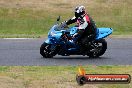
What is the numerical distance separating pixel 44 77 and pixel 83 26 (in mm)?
5587

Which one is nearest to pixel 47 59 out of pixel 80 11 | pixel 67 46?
pixel 67 46

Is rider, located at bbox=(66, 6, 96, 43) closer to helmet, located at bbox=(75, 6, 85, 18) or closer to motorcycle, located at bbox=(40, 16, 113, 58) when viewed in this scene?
helmet, located at bbox=(75, 6, 85, 18)

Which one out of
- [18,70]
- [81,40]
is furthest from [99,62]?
[18,70]

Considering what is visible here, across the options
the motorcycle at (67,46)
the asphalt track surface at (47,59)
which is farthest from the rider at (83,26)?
the asphalt track surface at (47,59)

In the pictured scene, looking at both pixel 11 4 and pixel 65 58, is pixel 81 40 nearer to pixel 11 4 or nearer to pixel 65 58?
pixel 65 58

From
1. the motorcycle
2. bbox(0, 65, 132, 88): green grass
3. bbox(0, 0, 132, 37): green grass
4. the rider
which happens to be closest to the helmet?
the rider

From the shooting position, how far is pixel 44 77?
11648 millimetres

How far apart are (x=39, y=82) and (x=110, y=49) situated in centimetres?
946

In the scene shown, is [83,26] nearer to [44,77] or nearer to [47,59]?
[47,59]

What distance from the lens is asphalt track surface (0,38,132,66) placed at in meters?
15.8

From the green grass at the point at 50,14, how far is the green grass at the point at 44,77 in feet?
56.9

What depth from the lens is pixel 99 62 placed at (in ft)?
52.9

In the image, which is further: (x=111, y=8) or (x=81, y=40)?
(x=111, y=8)

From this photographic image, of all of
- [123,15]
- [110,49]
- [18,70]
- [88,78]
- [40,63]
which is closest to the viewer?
[88,78]
